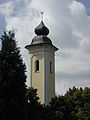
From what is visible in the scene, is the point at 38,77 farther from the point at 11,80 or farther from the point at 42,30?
the point at 11,80

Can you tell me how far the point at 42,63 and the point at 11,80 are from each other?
28945 mm

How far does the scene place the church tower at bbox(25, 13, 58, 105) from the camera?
55.5 meters

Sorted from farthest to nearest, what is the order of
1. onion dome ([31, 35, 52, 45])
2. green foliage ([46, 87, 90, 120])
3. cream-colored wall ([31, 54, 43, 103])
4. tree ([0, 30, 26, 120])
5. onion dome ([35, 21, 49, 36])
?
1. onion dome ([35, 21, 49, 36])
2. onion dome ([31, 35, 52, 45])
3. cream-colored wall ([31, 54, 43, 103])
4. green foliage ([46, 87, 90, 120])
5. tree ([0, 30, 26, 120])

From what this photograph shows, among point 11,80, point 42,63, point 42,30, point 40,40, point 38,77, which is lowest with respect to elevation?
point 11,80

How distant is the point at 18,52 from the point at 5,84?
284 centimetres

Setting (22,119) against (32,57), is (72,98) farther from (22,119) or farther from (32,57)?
(22,119)

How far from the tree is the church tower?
87.1 feet

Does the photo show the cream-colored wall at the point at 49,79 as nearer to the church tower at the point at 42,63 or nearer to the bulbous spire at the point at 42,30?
the church tower at the point at 42,63

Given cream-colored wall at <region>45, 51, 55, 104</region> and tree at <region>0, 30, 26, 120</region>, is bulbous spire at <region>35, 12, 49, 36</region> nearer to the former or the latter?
cream-colored wall at <region>45, 51, 55, 104</region>

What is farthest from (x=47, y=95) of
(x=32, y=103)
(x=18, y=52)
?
(x=18, y=52)

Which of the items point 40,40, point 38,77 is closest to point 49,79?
point 38,77

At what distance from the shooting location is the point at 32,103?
31.6m

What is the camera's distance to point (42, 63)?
56156mm

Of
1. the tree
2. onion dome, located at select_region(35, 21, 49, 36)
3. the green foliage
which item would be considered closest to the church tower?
onion dome, located at select_region(35, 21, 49, 36)
